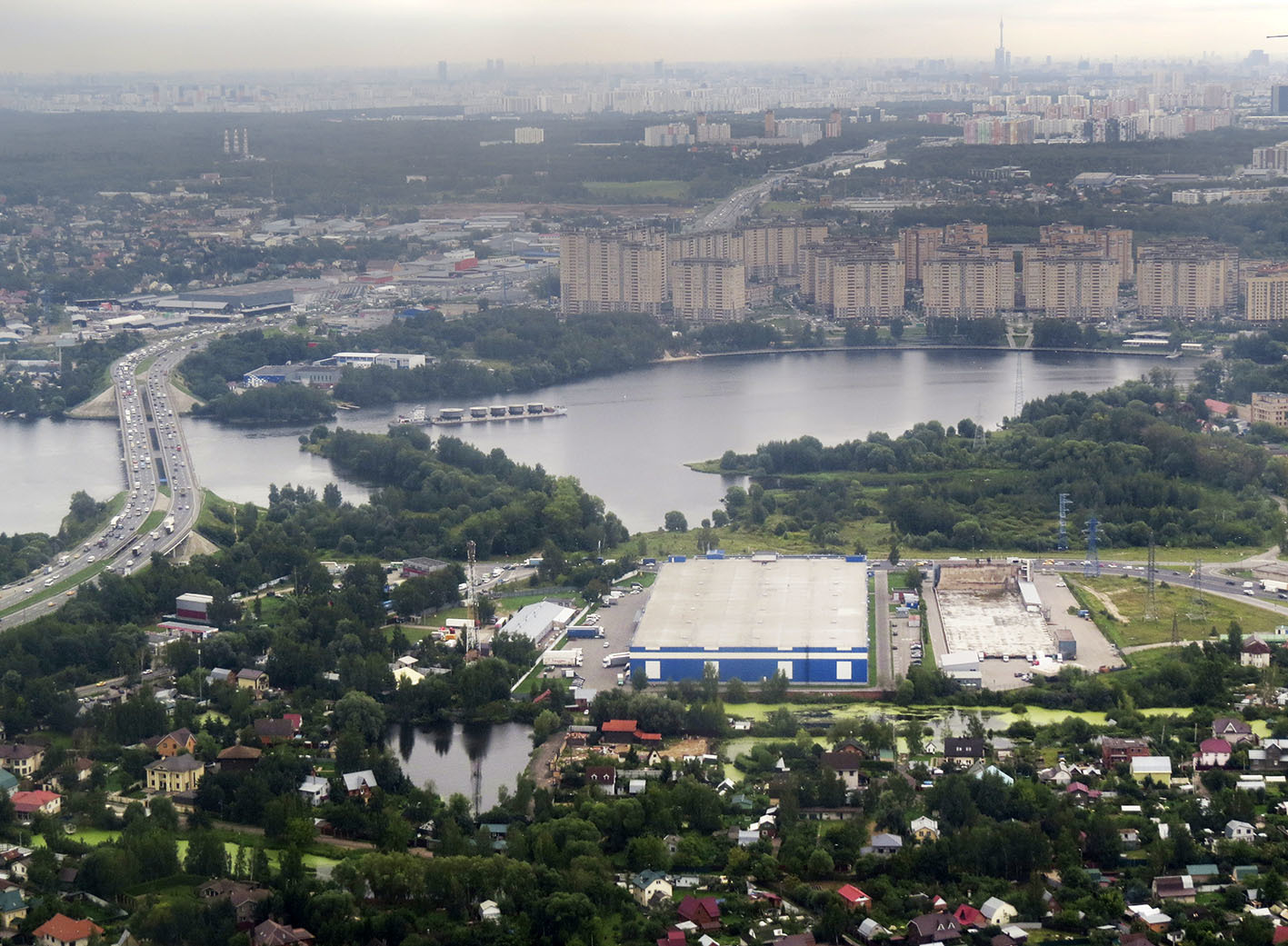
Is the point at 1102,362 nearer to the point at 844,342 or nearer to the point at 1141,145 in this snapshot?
the point at 844,342

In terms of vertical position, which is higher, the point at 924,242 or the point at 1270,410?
the point at 924,242

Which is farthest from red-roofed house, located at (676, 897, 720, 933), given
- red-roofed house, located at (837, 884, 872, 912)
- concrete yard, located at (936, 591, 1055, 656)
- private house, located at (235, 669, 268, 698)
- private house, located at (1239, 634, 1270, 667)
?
private house, located at (1239, 634, 1270, 667)

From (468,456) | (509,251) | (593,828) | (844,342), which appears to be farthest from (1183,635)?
(509,251)

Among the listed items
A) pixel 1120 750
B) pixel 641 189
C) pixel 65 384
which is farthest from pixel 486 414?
pixel 641 189

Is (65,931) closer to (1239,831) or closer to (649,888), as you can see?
(649,888)

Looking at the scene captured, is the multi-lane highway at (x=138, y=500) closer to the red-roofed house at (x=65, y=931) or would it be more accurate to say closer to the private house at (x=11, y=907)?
the private house at (x=11, y=907)

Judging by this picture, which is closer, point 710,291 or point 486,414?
point 486,414

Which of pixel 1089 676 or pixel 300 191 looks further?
pixel 300 191

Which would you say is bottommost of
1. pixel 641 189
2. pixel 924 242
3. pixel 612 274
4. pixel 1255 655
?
pixel 1255 655
